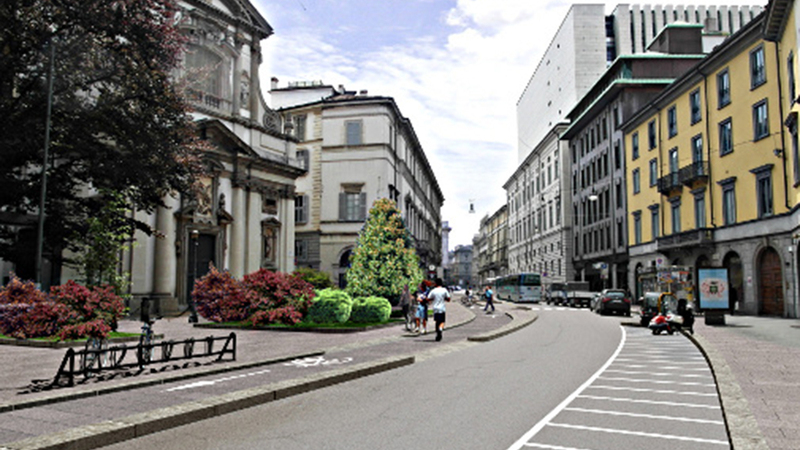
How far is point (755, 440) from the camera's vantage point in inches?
248

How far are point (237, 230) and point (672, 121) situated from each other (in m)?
30.3

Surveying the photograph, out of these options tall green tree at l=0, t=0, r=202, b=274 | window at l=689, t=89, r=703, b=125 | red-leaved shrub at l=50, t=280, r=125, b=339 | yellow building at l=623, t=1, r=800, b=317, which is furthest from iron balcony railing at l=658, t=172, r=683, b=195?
red-leaved shrub at l=50, t=280, r=125, b=339

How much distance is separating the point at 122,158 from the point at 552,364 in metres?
16.4

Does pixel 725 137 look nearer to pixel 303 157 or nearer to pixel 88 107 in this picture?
pixel 303 157

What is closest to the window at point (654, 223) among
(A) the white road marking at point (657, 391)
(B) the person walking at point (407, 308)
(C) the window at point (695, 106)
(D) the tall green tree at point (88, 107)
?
(C) the window at point (695, 106)

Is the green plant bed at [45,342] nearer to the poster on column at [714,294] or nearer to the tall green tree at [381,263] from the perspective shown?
the tall green tree at [381,263]

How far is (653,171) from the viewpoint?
47.3 metres

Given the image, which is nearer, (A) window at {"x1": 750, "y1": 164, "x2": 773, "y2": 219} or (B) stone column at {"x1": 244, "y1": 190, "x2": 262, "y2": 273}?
(A) window at {"x1": 750, "y1": 164, "x2": 773, "y2": 219}

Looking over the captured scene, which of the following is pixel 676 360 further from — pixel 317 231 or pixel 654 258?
pixel 317 231

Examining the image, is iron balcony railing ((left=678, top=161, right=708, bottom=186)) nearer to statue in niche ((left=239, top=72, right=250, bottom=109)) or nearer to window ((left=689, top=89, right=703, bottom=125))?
window ((left=689, top=89, right=703, bottom=125))

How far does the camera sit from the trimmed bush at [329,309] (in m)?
24.5

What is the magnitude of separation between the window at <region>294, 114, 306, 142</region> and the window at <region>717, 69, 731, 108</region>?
32158 millimetres

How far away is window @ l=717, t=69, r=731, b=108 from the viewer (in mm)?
36344

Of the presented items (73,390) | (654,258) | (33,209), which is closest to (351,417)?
(73,390)
